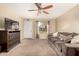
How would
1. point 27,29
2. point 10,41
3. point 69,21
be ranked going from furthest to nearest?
point 10,41 → point 27,29 → point 69,21

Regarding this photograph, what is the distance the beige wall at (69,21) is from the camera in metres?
1.88

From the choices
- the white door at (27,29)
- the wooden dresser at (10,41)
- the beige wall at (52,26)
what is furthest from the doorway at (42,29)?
the wooden dresser at (10,41)

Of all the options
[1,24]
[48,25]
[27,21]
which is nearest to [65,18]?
[48,25]

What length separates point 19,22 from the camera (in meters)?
2.06

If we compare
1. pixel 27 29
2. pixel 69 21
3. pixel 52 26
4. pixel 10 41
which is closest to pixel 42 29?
pixel 52 26

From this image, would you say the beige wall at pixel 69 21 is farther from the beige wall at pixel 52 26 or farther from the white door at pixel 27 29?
the white door at pixel 27 29

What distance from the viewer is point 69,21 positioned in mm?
1902

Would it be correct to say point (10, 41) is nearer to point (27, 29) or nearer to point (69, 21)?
point (27, 29)

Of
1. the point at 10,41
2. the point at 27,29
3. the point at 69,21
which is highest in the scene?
the point at 69,21

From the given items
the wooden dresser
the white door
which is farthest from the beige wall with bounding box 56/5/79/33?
the wooden dresser

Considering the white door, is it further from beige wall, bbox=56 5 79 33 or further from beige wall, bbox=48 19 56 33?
beige wall, bbox=56 5 79 33

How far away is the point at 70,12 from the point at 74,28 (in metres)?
0.27

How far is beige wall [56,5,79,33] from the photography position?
74.2 inches

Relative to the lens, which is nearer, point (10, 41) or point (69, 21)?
point (69, 21)
